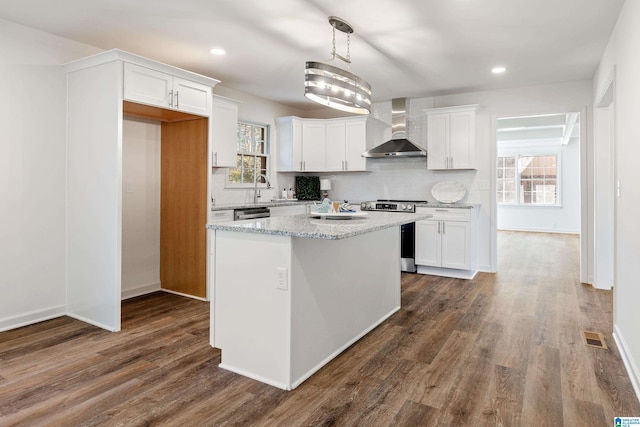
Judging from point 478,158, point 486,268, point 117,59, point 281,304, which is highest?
point 117,59

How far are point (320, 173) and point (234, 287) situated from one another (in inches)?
175

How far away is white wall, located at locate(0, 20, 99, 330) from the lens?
306 cm

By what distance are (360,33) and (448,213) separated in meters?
2.64

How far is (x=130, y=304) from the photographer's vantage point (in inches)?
149

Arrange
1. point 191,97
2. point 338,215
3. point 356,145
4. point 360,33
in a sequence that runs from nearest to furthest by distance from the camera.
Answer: point 338,215
point 360,33
point 191,97
point 356,145

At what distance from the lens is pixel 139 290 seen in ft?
13.6

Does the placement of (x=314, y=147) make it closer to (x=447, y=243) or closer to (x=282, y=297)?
(x=447, y=243)

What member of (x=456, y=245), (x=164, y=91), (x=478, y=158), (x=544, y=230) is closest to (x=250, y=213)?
(x=164, y=91)

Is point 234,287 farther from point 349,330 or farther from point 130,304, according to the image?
point 130,304

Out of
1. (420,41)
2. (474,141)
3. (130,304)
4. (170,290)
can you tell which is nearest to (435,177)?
(474,141)

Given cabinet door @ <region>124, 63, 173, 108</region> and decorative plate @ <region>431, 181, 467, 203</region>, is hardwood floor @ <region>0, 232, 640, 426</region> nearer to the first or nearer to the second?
cabinet door @ <region>124, 63, 173, 108</region>

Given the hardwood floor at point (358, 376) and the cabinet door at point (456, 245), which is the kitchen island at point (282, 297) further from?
the cabinet door at point (456, 245)

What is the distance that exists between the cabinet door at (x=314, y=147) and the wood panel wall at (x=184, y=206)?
90.0 inches

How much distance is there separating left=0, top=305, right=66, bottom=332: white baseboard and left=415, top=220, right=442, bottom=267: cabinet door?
404cm
